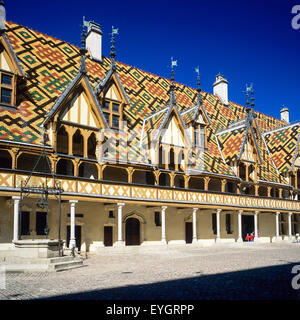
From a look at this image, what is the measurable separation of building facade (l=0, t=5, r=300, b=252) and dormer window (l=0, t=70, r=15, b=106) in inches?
2.2

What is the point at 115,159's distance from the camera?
72.0 ft

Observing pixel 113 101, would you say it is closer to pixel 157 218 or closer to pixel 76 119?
pixel 76 119

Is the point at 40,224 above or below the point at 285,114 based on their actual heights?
below

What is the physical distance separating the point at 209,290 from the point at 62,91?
17.0 meters

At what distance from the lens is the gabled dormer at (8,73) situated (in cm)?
2034

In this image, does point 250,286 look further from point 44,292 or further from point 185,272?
point 44,292

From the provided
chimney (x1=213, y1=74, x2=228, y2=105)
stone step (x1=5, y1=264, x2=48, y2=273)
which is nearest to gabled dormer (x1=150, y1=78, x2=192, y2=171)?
stone step (x1=5, y1=264, x2=48, y2=273)

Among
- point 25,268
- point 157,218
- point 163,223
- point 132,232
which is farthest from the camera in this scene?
point 157,218

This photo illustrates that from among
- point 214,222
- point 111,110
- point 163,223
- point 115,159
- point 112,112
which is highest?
point 111,110

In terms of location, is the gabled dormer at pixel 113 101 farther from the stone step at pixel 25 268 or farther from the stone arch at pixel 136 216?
the stone step at pixel 25 268

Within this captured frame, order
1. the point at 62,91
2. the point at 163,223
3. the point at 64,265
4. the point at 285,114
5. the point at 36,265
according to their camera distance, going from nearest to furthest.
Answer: the point at 36,265 < the point at 64,265 < the point at 62,91 < the point at 163,223 < the point at 285,114

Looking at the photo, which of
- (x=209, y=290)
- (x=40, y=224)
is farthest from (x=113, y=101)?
(x=209, y=290)

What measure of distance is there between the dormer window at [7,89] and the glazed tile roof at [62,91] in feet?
2.04
